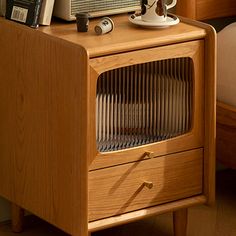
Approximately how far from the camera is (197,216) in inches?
104

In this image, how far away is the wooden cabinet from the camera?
2.08 metres

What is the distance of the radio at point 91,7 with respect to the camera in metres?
2.24

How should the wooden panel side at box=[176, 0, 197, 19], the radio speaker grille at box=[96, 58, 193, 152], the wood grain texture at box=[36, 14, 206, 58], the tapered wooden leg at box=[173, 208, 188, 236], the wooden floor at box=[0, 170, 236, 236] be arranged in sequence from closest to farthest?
the wood grain texture at box=[36, 14, 206, 58] < the radio speaker grille at box=[96, 58, 193, 152] < the tapered wooden leg at box=[173, 208, 188, 236] < the wooden floor at box=[0, 170, 236, 236] < the wooden panel side at box=[176, 0, 197, 19]

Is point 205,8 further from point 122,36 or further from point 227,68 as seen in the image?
point 122,36

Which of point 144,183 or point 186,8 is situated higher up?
point 186,8

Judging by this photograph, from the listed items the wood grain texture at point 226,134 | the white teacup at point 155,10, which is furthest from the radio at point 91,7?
the wood grain texture at point 226,134

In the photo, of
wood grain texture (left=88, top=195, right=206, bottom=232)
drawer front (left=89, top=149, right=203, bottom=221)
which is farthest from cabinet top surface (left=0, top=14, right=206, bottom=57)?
wood grain texture (left=88, top=195, right=206, bottom=232)

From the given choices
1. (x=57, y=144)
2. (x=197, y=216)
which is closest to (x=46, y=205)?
(x=57, y=144)

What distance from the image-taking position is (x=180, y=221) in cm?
241

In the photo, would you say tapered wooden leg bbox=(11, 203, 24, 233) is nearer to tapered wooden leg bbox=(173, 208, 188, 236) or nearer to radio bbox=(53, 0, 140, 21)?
tapered wooden leg bbox=(173, 208, 188, 236)

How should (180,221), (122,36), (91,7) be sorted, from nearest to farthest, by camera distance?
(122,36) < (91,7) < (180,221)

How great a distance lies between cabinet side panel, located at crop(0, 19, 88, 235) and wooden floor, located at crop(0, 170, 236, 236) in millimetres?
218

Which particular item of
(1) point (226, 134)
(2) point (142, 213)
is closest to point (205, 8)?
(1) point (226, 134)

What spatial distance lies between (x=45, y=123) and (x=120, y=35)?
30 centimetres
